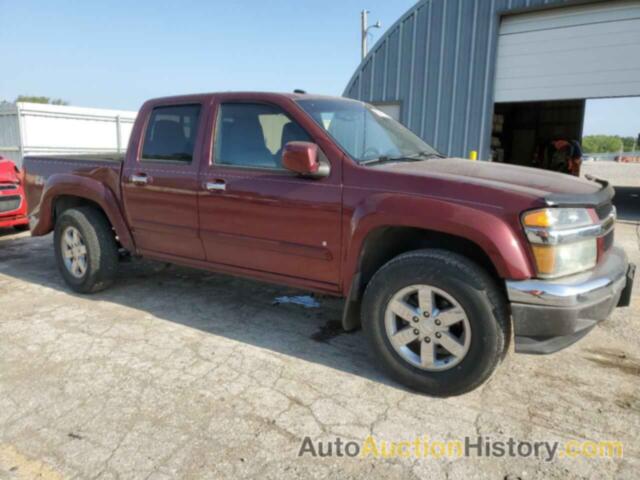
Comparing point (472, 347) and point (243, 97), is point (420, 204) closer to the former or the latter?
point (472, 347)

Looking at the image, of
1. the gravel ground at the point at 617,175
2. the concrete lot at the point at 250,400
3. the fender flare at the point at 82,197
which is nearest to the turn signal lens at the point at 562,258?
the concrete lot at the point at 250,400

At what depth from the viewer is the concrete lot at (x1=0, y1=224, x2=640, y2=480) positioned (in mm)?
2240

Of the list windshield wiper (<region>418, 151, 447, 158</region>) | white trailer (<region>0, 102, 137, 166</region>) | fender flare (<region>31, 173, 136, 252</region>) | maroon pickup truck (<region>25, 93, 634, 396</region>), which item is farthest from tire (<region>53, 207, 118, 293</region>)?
white trailer (<region>0, 102, 137, 166</region>)

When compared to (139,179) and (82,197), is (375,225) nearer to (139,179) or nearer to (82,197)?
(139,179)

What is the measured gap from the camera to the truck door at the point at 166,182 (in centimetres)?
383

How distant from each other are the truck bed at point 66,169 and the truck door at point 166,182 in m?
0.19

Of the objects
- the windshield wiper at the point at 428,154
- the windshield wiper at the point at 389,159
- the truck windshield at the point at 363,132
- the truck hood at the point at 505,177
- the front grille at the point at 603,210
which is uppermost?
the truck windshield at the point at 363,132

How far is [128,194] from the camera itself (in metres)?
4.22

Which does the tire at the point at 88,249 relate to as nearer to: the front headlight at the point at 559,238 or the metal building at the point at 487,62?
the front headlight at the point at 559,238

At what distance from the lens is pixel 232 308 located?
4.27 m

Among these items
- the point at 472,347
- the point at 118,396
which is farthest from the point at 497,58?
the point at 118,396

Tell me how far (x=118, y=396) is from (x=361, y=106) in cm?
274

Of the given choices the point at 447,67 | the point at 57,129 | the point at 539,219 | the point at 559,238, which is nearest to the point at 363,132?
the point at 539,219

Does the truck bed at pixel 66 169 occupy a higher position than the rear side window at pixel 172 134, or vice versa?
the rear side window at pixel 172 134
